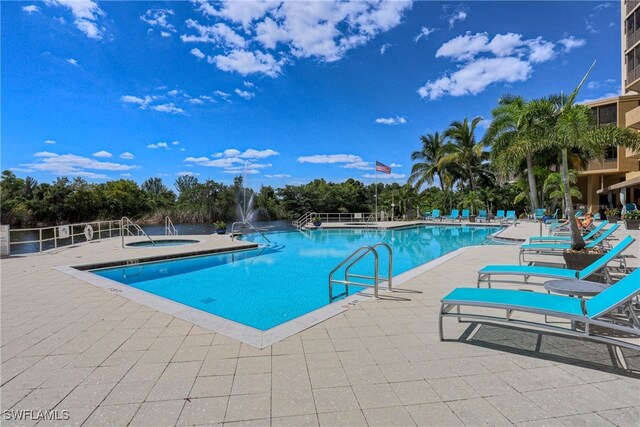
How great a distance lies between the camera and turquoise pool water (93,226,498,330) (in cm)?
537

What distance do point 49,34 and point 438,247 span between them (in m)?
14.5

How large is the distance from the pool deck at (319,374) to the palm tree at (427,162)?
25.1 metres

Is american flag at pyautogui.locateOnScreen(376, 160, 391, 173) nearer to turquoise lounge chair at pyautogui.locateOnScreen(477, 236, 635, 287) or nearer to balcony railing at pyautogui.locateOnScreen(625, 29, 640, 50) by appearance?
balcony railing at pyautogui.locateOnScreen(625, 29, 640, 50)

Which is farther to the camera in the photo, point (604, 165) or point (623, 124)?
point (604, 165)

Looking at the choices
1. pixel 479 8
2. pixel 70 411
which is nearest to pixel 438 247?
pixel 479 8

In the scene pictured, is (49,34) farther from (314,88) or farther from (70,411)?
(314,88)

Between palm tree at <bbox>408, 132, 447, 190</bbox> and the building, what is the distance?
404 inches

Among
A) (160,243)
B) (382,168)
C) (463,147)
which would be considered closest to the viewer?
(160,243)

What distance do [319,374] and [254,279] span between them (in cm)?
546

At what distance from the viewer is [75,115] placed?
14.8 m

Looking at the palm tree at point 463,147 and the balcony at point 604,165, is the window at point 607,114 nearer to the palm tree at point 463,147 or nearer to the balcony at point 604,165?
the balcony at point 604,165

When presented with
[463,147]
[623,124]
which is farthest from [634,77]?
[463,147]

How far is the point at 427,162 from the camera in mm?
28031

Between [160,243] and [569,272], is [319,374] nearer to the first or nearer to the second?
[569,272]
